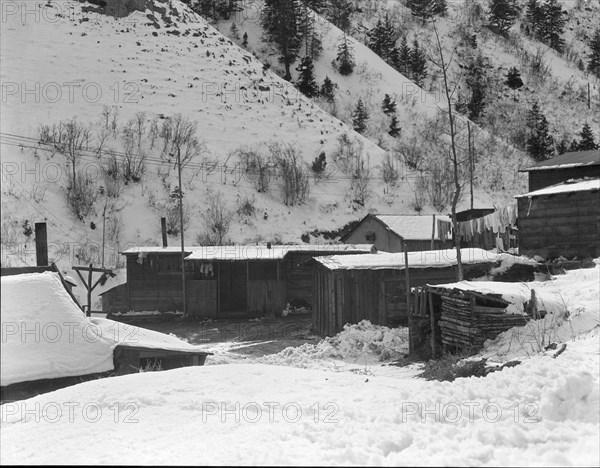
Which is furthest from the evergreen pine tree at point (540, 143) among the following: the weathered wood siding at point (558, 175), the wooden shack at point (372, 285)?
the wooden shack at point (372, 285)

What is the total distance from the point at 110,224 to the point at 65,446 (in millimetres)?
6797

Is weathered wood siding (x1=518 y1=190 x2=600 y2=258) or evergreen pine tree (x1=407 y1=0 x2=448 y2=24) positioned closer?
weathered wood siding (x1=518 y1=190 x2=600 y2=258)

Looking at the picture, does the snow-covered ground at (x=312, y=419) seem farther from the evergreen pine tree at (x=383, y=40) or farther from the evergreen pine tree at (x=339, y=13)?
the evergreen pine tree at (x=339, y=13)

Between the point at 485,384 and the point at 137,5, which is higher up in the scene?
the point at 137,5

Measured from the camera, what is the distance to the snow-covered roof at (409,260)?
19766 mm

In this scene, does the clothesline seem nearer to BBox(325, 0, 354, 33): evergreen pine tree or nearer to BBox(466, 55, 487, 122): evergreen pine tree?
BBox(466, 55, 487, 122): evergreen pine tree

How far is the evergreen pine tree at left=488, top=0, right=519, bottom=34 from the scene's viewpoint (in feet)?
243

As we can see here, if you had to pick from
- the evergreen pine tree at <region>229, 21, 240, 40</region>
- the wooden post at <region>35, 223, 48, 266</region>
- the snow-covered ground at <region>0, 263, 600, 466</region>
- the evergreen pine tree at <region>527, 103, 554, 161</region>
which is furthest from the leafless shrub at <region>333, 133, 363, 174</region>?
the wooden post at <region>35, 223, 48, 266</region>

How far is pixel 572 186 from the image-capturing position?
20656 millimetres

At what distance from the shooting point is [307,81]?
55.2 metres

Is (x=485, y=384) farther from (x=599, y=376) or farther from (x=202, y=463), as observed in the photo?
(x=202, y=463)

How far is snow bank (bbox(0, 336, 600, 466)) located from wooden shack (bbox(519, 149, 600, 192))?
66.9 ft

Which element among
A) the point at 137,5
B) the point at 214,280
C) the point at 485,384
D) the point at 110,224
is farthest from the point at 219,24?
the point at 485,384

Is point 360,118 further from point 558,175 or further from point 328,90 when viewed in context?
point 558,175
